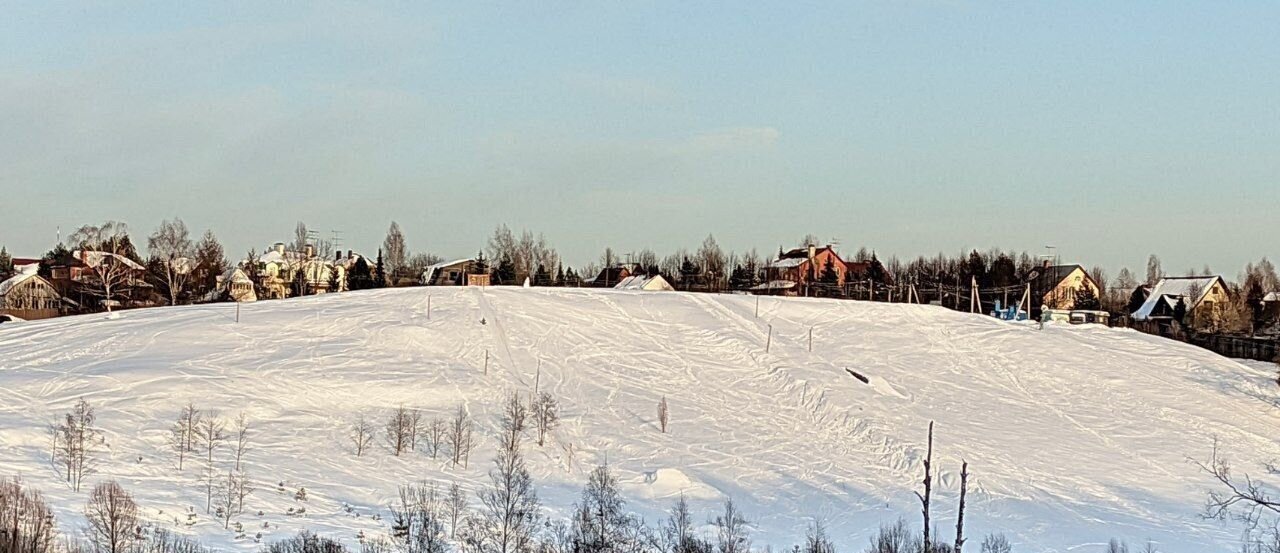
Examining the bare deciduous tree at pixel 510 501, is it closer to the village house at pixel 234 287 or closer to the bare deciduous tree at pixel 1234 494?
the bare deciduous tree at pixel 1234 494

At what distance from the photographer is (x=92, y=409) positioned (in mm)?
40250

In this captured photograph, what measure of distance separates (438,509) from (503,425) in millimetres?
9784

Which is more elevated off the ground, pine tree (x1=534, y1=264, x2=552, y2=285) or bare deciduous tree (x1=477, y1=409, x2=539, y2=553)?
pine tree (x1=534, y1=264, x2=552, y2=285)

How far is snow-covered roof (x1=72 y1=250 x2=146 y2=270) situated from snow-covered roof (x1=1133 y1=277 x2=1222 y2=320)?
80.3 m

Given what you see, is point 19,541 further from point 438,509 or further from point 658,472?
point 658,472

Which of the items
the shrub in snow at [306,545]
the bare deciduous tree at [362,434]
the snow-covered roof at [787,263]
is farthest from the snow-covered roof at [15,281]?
the shrub in snow at [306,545]

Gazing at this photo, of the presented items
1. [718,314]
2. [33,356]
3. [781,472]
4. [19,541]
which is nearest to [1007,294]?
[718,314]

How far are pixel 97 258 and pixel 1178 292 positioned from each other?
8835cm

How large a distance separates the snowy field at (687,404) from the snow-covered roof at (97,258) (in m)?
29.8

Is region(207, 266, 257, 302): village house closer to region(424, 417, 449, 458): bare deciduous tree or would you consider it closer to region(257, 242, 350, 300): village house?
region(257, 242, 350, 300): village house

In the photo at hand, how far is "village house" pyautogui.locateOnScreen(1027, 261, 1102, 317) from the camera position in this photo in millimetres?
101938

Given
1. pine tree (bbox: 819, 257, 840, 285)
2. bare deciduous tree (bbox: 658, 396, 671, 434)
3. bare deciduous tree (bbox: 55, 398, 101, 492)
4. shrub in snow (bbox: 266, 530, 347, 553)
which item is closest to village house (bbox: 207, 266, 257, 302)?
bare deciduous tree (bbox: 55, 398, 101, 492)

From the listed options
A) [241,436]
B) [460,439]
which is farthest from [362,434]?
[241,436]

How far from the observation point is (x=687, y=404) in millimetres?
48094
